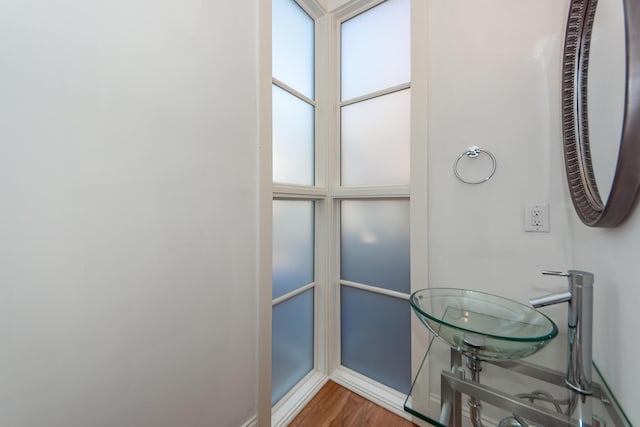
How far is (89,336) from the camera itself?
0.68 m

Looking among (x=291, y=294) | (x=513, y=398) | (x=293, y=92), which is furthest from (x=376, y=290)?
(x=293, y=92)

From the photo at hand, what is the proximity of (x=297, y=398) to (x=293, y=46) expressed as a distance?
7.17 feet

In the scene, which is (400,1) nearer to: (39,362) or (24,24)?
(24,24)

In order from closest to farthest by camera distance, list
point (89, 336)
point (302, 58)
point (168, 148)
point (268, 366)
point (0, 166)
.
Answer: point (0, 166), point (89, 336), point (168, 148), point (268, 366), point (302, 58)

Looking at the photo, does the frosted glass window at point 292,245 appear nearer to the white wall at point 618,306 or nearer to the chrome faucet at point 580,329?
the chrome faucet at point 580,329

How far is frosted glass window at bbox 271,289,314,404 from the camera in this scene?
4.73 feet

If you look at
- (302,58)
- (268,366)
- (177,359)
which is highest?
(302,58)

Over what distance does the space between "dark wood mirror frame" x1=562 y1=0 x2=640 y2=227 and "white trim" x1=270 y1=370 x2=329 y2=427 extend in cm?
164

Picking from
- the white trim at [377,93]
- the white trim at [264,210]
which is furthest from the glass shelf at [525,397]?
the white trim at [377,93]

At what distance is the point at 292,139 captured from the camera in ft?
4.96

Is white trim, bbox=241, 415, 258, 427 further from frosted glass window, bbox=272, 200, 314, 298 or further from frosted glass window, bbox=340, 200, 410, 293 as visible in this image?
frosted glass window, bbox=340, 200, 410, 293

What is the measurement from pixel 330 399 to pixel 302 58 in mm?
2213

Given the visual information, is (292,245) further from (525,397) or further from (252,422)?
(525,397)

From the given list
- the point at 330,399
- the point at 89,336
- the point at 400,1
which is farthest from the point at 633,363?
the point at 400,1
